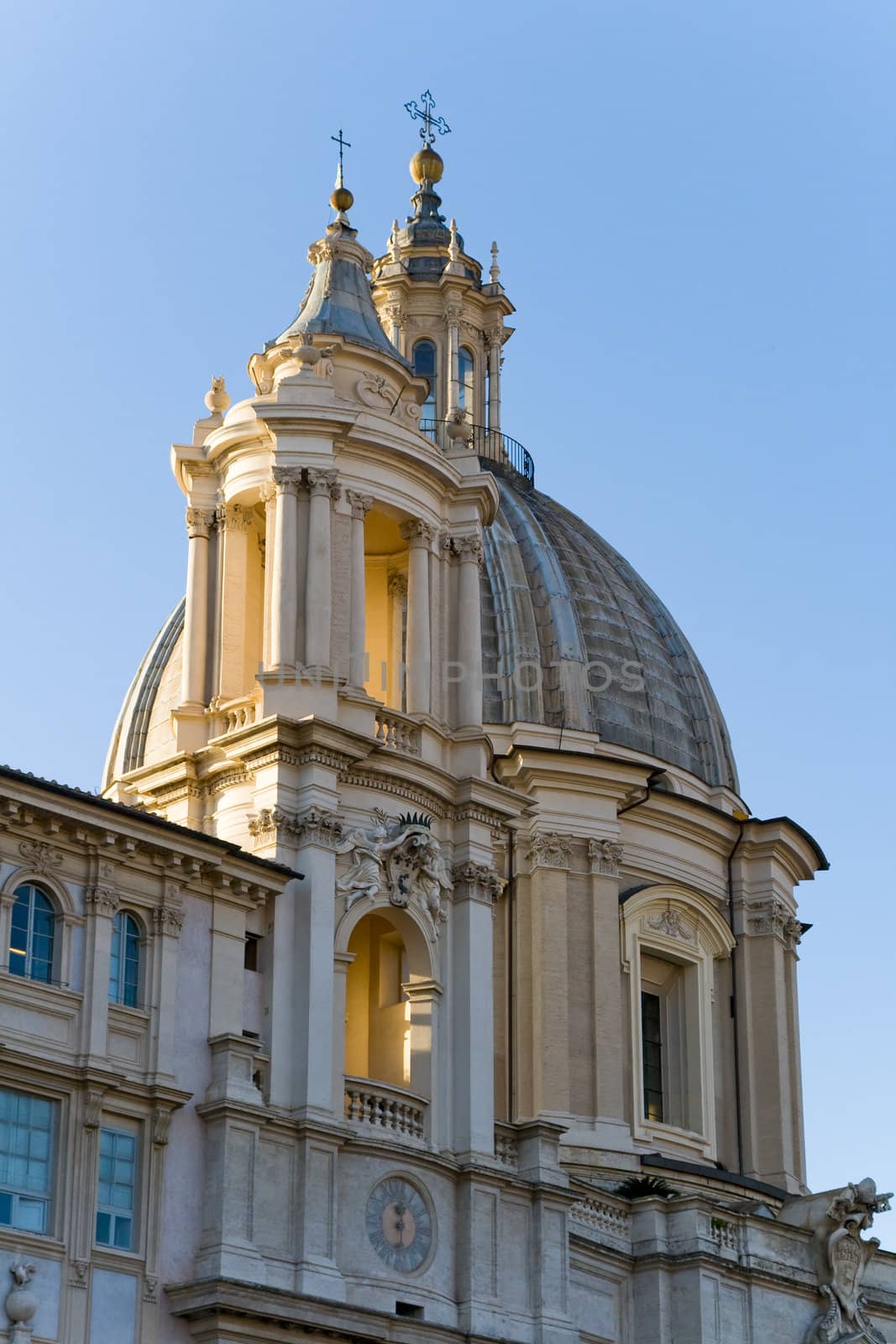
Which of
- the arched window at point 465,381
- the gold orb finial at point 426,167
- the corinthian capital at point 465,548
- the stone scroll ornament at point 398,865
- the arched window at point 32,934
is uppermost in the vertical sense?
the gold orb finial at point 426,167

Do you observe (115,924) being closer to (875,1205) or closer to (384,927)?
(384,927)

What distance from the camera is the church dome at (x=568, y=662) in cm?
5638

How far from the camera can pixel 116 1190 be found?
35344 mm

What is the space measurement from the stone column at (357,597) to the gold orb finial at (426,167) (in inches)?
1125

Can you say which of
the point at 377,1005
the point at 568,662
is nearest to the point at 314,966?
the point at 377,1005

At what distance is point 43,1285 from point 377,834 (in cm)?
985

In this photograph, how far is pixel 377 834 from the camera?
41.0 m

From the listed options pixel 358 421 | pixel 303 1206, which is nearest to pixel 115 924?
pixel 303 1206

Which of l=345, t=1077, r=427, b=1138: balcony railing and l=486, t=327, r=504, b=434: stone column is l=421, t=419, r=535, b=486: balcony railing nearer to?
l=486, t=327, r=504, b=434: stone column

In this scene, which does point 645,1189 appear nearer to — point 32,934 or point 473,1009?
point 473,1009

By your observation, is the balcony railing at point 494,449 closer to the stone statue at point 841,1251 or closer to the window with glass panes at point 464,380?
the window with glass panes at point 464,380

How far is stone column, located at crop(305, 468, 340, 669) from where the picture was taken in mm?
41531

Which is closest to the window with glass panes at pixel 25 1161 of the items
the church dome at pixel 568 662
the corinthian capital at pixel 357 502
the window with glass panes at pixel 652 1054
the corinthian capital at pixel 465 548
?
the corinthian capital at pixel 357 502

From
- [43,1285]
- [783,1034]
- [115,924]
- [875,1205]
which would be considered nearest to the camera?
[43,1285]
